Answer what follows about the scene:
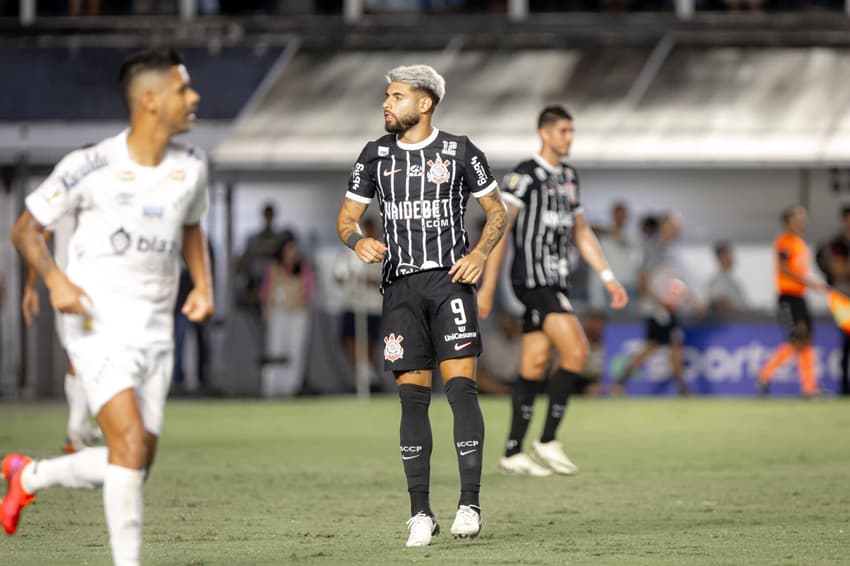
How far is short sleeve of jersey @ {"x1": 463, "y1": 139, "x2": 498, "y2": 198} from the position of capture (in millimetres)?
8664

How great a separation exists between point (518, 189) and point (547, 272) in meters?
0.61

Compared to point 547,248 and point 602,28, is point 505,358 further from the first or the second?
point 547,248

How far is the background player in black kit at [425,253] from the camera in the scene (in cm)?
857

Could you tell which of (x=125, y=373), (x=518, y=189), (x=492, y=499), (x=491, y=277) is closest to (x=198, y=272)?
(x=125, y=373)

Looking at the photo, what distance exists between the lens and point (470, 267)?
8.45 metres

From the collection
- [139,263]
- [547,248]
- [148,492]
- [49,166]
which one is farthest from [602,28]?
[139,263]

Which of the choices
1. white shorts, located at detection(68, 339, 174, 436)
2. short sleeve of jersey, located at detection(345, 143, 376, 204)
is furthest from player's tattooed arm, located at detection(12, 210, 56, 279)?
short sleeve of jersey, located at detection(345, 143, 376, 204)

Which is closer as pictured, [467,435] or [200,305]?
[200,305]

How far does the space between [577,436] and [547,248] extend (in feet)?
13.9

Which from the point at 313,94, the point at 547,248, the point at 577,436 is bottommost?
the point at 577,436

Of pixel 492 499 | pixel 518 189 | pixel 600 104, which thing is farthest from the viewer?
pixel 600 104

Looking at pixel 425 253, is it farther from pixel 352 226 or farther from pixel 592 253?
pixel 592 253

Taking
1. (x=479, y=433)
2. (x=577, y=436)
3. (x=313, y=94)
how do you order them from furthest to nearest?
(x=313, y=94) < (x=577, y=436) < (x=479, y=433)

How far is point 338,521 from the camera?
370 inches
